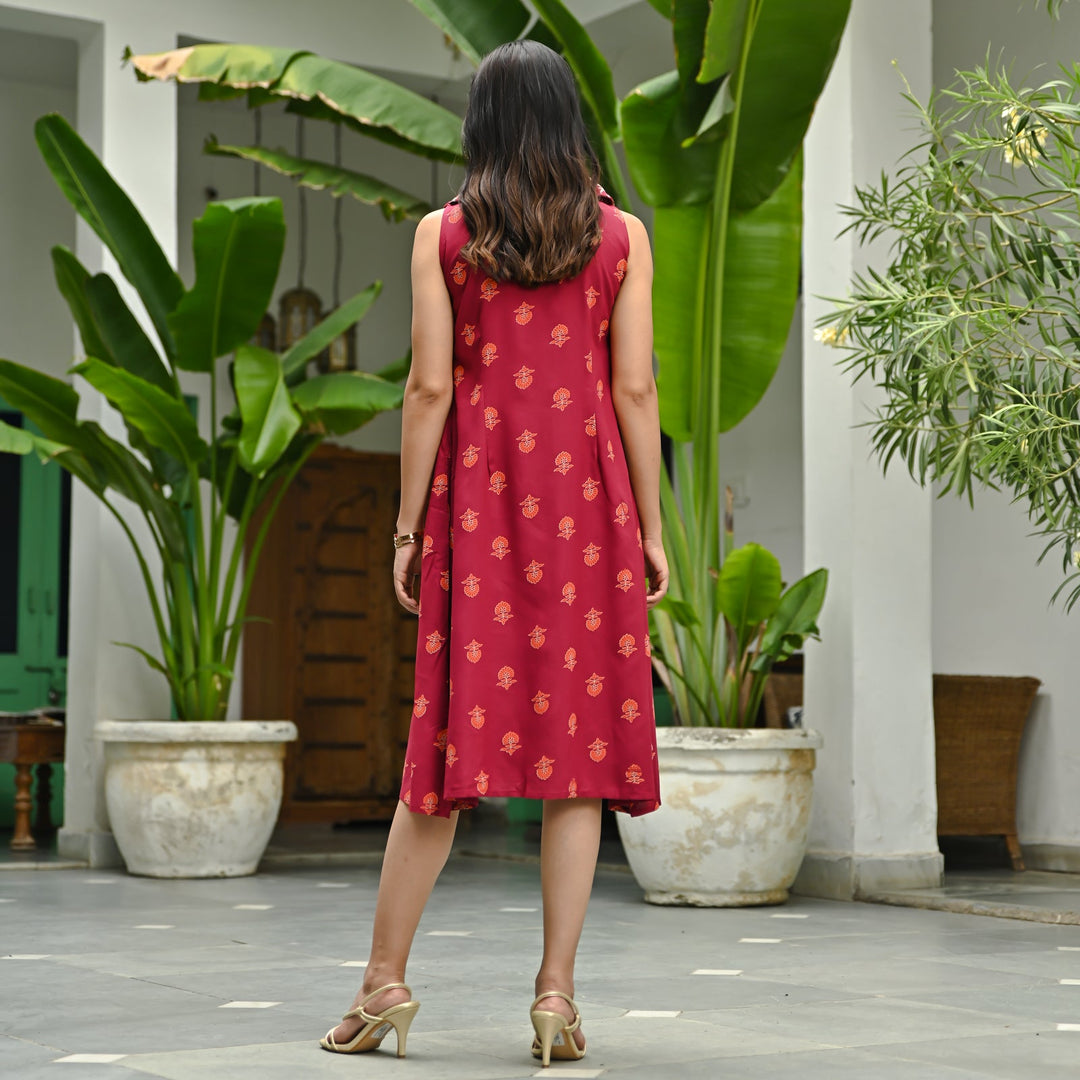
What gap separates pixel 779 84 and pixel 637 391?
8.73 ft

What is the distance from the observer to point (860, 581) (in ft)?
17.3

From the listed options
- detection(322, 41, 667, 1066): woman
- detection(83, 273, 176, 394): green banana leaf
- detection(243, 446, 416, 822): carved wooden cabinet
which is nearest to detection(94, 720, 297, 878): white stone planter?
detection(83, 273, 176, 394): green banana leaf

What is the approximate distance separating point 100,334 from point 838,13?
290cm

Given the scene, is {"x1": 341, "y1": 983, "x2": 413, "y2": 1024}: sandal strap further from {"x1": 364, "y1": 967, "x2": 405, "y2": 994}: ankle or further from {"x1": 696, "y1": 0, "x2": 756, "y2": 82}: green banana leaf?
{"x1": 696, "y1": 0, "x2": 756, "y2": 82}: green banana leaf

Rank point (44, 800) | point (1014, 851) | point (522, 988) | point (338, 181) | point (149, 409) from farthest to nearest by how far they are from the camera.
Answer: point (44, 800)
point (338, 181)
point (1014, 851)
point (149, 409)
point (522, 988)

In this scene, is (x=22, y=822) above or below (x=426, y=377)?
below

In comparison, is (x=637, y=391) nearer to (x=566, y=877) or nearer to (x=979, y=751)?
(x=566, y=877)

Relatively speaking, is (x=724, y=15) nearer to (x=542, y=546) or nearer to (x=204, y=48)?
(x=204, y=48)

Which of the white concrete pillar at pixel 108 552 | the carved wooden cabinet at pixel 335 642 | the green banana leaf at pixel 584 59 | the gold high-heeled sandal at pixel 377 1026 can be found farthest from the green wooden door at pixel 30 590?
the gold high-heeled sandal at pixel 377 1026

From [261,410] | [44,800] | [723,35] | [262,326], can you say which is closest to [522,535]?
[723,35]

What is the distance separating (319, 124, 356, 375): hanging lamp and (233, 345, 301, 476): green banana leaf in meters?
2.82

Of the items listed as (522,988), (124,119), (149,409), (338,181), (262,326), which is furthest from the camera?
(262,326)

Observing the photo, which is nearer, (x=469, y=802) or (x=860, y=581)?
(x=469, y=802)

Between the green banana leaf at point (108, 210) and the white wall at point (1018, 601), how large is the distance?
315 centimetres
